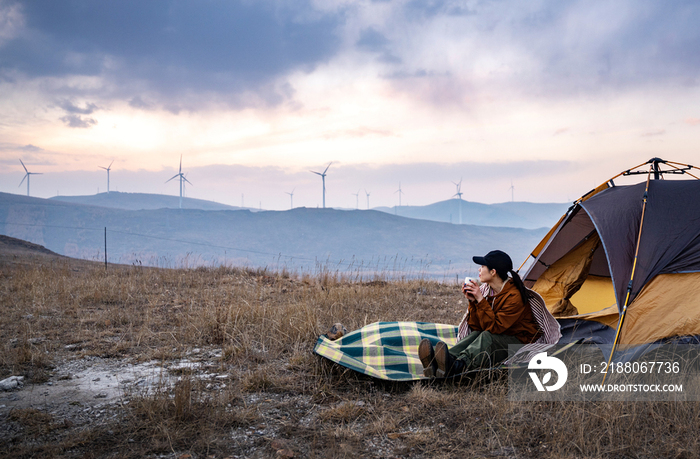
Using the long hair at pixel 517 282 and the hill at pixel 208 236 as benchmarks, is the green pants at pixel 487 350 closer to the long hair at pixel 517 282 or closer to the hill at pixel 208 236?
the long hair at pixel 517 282

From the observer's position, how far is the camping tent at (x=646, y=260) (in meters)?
4.34

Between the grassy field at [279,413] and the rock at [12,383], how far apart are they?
0.34ft

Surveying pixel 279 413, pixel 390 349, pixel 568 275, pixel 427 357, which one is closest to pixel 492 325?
pixel 427 357

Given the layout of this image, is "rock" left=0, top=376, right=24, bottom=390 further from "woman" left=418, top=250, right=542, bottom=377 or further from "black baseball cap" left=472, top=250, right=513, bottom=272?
"black baseball cap" left=472, top=250, right=513, bottom=272

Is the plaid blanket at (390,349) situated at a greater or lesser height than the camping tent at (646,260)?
lesser

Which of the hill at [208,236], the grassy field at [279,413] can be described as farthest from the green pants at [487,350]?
the hill at [208,236]

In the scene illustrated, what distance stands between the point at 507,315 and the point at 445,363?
0.81 metres

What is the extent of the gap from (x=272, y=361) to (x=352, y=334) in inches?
39.0

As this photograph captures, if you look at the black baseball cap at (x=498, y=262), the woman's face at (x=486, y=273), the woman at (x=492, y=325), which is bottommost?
the woman at (x=492, y=325)

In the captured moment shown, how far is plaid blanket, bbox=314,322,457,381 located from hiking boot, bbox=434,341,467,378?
0.25 metres

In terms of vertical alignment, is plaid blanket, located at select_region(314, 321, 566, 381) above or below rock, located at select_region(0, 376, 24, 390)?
above

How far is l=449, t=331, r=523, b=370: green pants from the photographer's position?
4.13 m

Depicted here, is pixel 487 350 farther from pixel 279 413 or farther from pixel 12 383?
pixel 12 383

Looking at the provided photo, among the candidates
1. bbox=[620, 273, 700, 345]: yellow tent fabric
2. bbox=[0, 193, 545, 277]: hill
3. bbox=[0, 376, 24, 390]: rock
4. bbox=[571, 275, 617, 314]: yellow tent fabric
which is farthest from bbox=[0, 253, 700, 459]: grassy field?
bbox=[0, 193, 545, 277]: hill
